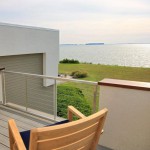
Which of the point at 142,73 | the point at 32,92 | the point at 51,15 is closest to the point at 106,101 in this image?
the point at 32,92

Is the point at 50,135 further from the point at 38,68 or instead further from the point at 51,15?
the point at 51,15

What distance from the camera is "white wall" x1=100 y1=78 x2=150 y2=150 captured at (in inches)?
88.5

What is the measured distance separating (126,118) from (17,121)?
1.99 metres

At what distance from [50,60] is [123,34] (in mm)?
7229

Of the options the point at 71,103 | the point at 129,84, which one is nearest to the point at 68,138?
the point at 129,84

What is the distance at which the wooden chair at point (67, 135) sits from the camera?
3.91ft

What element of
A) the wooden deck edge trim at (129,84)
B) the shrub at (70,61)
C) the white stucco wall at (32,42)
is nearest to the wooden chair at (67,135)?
the wooden deck edge trim at (129,84)

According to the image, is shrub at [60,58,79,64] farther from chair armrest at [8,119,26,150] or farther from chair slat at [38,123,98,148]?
chair slat at [38,123,98,148]

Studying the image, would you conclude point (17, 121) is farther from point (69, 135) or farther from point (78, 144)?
point (69, 135)

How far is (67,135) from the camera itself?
1.31m

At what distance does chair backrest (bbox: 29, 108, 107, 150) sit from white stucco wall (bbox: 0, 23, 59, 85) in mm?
4903

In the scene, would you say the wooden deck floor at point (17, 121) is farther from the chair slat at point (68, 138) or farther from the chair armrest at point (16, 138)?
the chair slat at point (68, 138)

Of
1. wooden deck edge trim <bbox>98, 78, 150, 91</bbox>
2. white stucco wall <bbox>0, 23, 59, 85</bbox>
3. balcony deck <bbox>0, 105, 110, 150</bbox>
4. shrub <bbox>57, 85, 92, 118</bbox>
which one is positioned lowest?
shrub <bbox>57, 85, 92, 118</bbox>

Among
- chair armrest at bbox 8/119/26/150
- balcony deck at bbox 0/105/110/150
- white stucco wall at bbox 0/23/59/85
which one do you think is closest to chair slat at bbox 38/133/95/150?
chair armrest at bbox 8/119/26/150
